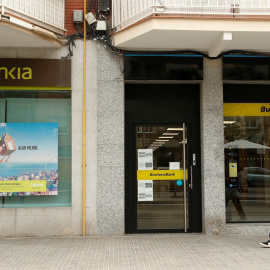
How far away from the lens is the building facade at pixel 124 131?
8984 millimetres

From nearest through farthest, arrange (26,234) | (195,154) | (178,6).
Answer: (178,6), (26,234), (195,154)

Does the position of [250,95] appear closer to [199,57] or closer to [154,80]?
[199,57]

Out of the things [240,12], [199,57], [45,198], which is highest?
[240,12]

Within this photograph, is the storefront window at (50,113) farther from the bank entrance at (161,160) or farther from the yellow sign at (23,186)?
the bank entrance at (161,160)

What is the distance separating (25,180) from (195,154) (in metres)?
3.67

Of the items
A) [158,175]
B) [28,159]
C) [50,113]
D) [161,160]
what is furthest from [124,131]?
[28,159]

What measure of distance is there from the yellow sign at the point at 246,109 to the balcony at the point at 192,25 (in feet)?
4.11

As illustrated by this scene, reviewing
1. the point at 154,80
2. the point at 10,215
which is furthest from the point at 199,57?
the point at 10,215

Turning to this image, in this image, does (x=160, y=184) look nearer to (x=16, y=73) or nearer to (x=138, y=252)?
(x=138, y=252)

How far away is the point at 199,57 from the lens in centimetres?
923

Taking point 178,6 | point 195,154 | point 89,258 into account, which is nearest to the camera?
point 89,258

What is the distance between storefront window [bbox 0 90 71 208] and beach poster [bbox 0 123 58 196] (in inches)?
6.1

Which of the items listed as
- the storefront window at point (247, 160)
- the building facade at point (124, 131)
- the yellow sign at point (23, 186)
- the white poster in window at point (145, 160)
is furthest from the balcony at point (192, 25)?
the yellow sign at point (23, 186)

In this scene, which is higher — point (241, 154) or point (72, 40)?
point (72, 40)
